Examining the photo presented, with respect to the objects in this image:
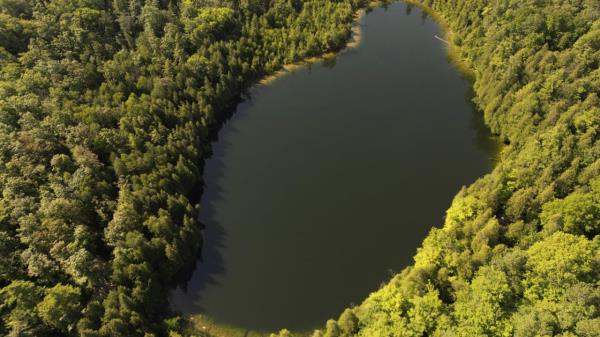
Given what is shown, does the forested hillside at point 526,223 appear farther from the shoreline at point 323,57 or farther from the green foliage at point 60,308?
the shoreline at point 323,57

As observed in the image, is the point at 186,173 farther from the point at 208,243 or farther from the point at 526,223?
the point at 526,223

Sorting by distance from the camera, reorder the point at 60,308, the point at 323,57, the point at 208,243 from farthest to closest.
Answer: the point at 323,57 < the point at 208,243 < the point at 60,308

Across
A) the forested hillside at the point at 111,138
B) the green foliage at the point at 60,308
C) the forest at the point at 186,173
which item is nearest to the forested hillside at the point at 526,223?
the forest at the point at 186,173

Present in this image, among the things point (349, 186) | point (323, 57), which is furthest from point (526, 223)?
point (323, 57)

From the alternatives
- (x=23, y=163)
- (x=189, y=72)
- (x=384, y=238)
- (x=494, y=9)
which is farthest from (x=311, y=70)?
(x=23, y=163)

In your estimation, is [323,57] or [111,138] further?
[323,57]

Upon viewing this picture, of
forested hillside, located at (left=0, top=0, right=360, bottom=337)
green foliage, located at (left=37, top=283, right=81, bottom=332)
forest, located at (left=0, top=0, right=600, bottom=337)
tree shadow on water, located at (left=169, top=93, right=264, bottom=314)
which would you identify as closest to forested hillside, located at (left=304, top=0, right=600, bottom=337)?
forest, located at (left=0, top=0, right=600, bottom=337)
